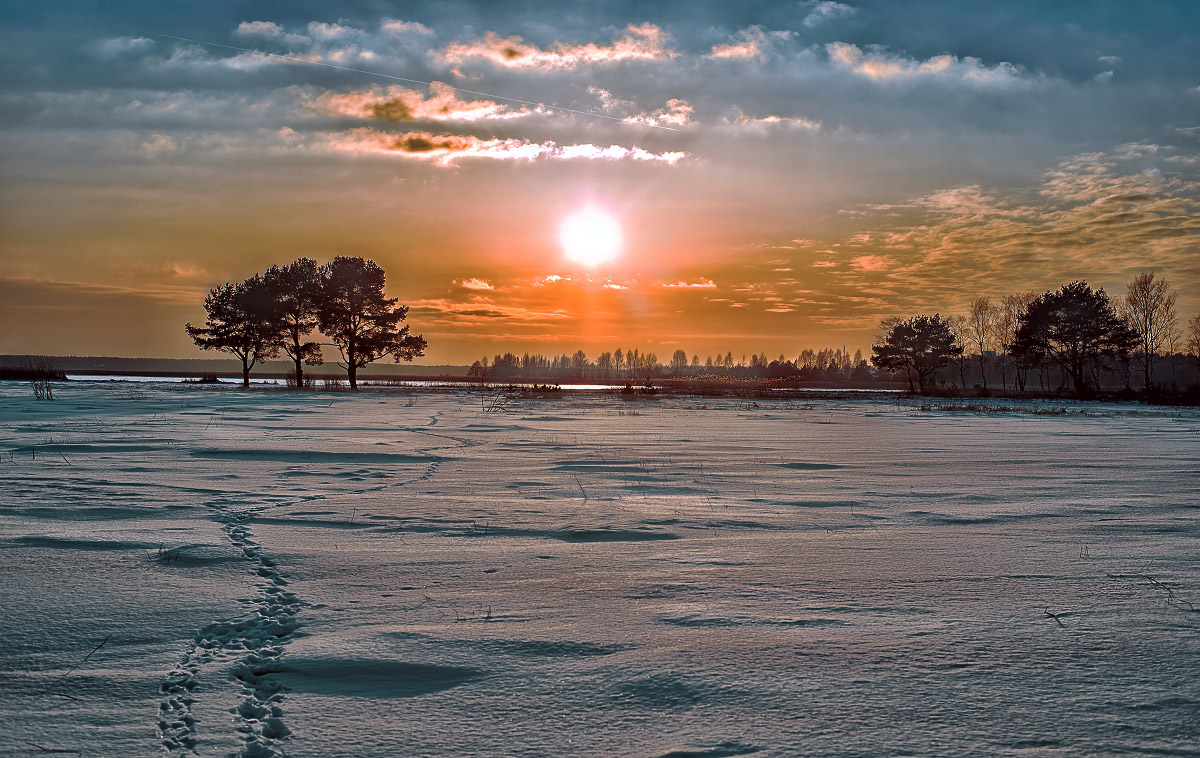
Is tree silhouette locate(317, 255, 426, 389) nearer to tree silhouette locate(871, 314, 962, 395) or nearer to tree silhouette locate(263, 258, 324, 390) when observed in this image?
tree silhouette locate(263, 258, 324, 390)

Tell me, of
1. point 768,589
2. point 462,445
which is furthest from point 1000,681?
point 462,445

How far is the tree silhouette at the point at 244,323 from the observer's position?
44188 millimetres

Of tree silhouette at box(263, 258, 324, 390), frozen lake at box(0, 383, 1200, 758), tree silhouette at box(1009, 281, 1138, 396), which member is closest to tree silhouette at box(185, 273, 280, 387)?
tree silhouette at box(263, 258, 324, 390)

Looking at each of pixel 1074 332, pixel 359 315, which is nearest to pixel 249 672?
pixel 359 315

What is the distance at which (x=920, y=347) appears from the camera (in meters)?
61.1

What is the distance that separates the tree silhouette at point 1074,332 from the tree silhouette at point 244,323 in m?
54.0

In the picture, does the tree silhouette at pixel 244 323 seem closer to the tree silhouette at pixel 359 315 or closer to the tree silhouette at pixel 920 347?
the tree silhouette at pixel 359 315

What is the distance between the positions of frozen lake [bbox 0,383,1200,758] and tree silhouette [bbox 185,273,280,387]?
128ft

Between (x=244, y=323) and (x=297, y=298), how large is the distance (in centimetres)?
602

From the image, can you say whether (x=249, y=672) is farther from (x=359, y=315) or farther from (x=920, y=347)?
(x=920, y=347)

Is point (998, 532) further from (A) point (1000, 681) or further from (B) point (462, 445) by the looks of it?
(B) point (462, 445)

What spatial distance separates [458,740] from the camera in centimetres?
240

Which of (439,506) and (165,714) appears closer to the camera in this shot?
(165,714)

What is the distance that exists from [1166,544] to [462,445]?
381 inches
